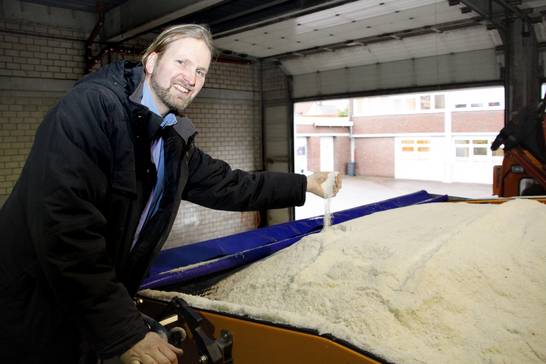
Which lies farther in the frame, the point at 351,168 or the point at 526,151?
the point at 351,168

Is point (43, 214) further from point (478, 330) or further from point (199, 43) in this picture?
point (478, 330)

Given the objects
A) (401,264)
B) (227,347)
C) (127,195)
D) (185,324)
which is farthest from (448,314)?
(127,195)

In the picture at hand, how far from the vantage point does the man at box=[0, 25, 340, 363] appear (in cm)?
117

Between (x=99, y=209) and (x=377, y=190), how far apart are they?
16.9m

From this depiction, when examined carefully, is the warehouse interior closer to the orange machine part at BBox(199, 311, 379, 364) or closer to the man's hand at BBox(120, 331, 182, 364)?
the orange machine part at BBox(199, 311, 379, 364)

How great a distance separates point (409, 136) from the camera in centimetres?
2153

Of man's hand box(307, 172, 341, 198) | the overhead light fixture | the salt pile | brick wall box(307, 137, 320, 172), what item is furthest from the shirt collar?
brick wall box(307, 137, 320, 172)

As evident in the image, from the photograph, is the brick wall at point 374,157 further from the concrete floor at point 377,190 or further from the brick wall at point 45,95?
the brick wall at point 45,95

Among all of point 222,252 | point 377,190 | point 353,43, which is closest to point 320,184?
point 222,252

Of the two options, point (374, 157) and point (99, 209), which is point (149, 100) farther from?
point (374, 157)

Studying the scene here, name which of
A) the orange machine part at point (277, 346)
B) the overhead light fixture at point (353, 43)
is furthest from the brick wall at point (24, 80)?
the orange machine part at point (277, 346)

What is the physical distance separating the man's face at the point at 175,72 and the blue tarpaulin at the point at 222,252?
812 mm

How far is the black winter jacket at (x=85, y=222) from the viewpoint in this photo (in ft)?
3.84

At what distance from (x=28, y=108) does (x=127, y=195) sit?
18.0 ft
